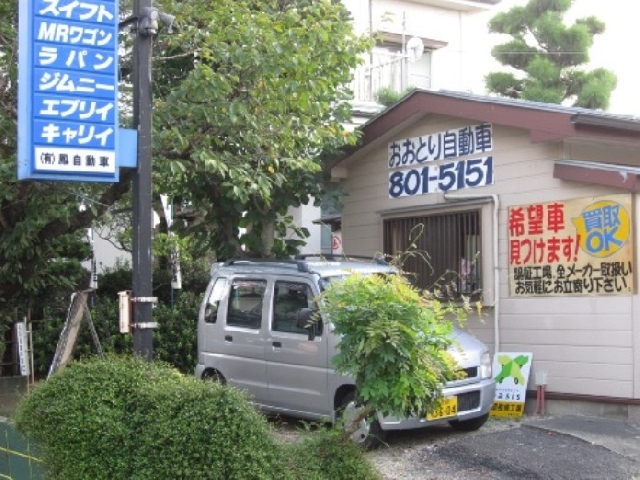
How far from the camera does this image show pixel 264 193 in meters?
10.0

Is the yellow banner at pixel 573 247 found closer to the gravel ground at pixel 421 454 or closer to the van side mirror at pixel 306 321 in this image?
the gravel ground at pixel 421 454

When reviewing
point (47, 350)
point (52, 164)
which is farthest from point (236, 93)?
point (47, 350)

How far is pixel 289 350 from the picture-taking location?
31.9 ft

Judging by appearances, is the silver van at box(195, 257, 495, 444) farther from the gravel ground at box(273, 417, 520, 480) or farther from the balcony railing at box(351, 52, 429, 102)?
the balcony railing at box(351, 52, 429, 102)

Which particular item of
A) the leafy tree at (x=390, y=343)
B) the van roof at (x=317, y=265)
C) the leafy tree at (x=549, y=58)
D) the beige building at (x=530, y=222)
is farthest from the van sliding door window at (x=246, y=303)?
the leafy tree at (x=549, y=58)

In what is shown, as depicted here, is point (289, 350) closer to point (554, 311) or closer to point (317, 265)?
point (317, 265)

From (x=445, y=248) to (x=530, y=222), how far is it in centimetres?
142

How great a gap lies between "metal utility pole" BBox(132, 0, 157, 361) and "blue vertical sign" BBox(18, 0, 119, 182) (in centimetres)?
22

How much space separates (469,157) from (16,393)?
7126mm

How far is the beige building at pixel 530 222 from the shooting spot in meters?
9.85

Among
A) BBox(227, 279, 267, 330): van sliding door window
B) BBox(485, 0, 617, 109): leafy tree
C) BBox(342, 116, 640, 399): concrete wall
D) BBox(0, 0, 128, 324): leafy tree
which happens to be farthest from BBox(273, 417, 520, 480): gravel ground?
BBox(485, 0, 617, 109): leafy tree

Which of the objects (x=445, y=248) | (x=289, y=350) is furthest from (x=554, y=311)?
(x=289, y=350)

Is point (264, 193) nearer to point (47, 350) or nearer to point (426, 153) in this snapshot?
point (426, 153)

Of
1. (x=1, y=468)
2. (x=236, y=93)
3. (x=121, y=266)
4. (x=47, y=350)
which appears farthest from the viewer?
(x=121, y=266)
